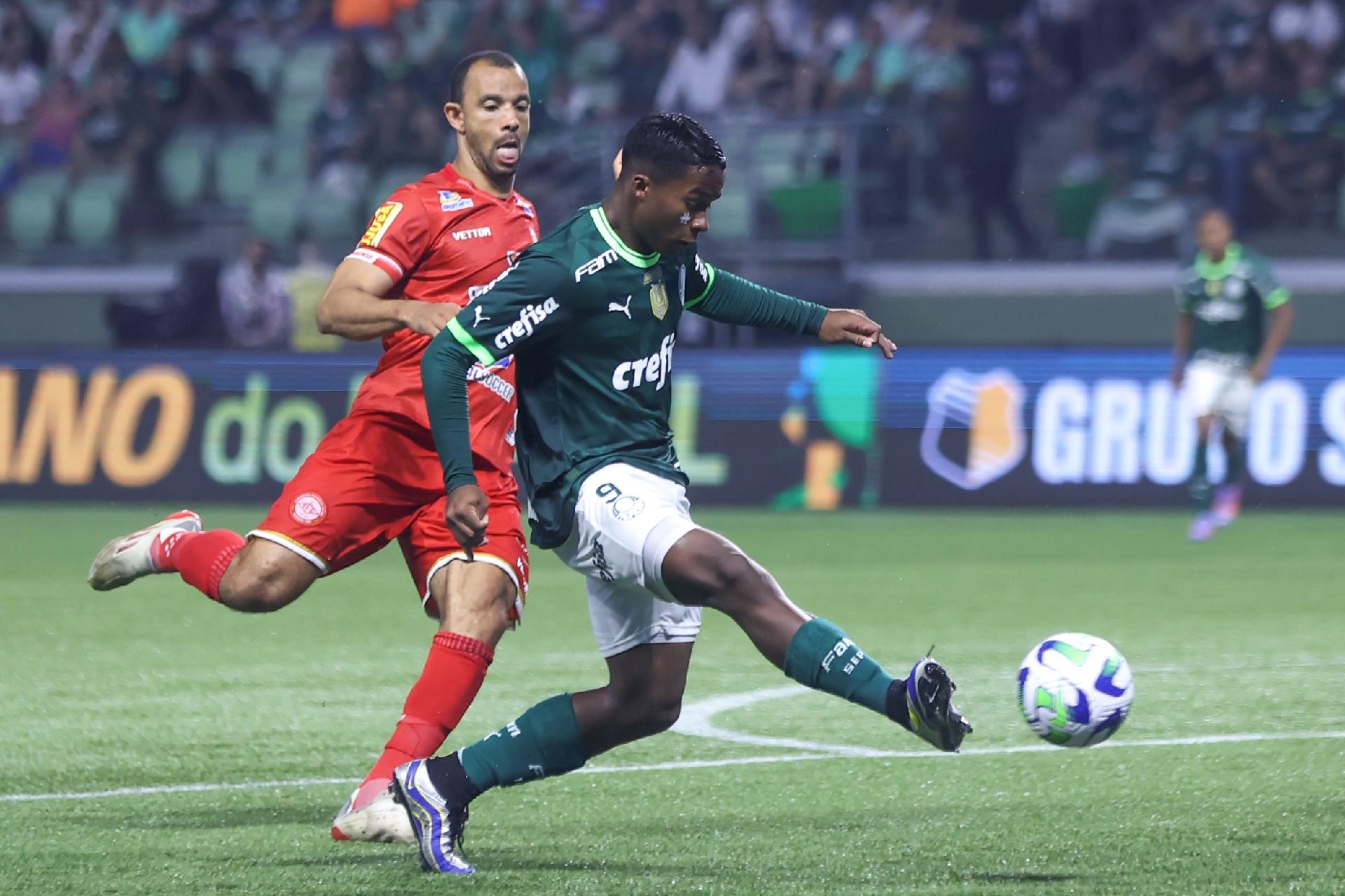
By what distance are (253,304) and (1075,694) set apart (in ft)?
46.6

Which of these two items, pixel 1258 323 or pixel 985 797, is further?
pixel 1258 323

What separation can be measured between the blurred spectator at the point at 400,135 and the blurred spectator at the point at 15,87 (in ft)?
13.2

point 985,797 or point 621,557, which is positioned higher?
point 621,557

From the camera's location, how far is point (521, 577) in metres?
5.56

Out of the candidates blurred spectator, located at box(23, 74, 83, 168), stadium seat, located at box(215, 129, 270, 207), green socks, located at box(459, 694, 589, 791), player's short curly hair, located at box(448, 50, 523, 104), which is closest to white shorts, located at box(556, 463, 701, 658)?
green socks, located at box(459, 694, 589, 791)

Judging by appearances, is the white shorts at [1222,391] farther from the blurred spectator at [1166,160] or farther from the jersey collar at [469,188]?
the jersey collar at [469,188]

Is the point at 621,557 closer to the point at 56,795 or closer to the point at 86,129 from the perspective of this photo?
the point at 56,795

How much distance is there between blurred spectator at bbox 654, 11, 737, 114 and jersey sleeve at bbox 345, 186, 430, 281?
44.5 feet

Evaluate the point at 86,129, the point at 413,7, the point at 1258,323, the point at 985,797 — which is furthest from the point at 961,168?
the point at 985,797

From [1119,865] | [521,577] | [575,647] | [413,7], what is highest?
[413,7]

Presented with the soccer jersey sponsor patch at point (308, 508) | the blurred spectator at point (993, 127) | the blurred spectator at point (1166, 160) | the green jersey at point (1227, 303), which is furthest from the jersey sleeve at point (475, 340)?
the blurred spectator at point (1166, 160)

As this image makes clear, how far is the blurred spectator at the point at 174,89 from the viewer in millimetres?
20984

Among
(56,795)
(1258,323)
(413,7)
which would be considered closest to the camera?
Result: (56,795)

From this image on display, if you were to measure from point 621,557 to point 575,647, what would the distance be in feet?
14.2
